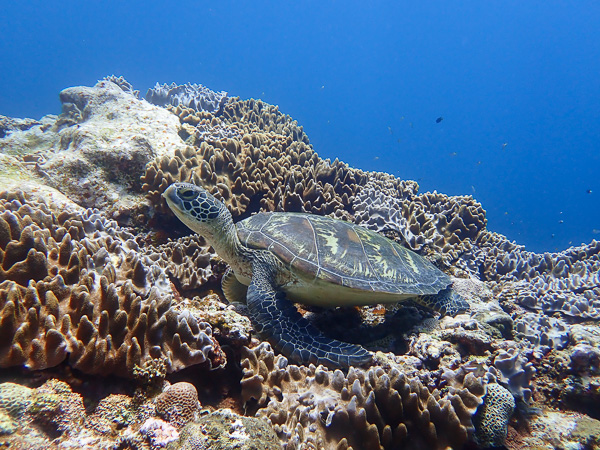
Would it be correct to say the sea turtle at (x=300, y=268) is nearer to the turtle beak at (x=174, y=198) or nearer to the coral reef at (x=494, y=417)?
the turtle beak at (x=174, y=198)

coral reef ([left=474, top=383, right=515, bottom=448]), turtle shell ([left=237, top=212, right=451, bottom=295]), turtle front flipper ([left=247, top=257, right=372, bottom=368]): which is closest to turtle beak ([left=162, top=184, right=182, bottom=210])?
turtle shell ([left=237, top=212, right=451, bottom=295])

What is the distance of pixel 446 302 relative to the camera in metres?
3.84

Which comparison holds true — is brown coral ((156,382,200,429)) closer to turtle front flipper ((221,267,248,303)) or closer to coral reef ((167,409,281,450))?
coral reef ((167,409,281,450))

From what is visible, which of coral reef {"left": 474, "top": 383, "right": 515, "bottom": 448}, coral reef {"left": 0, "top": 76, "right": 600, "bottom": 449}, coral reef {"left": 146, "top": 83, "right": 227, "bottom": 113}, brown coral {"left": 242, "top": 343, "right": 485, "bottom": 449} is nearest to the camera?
coral reef {"left": 0, "top": 76, "right": 600, "bottom": 449}

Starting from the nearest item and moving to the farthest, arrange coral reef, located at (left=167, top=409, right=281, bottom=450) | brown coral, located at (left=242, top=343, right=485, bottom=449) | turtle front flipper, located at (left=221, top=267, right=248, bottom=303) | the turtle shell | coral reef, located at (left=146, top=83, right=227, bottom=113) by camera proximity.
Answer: coral reef, located at (left=167, top=409, right=281, bottom=450) < brown coral, located at (left=242, top=343, right=485, bottom=449) < the turtle shell < turtle front flipper, located at (left=221, top=267, right=248, bottom=303) < coral reef, located at (left=146, top=83, right=227, bottom=113)

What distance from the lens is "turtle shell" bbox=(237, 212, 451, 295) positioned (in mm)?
3477

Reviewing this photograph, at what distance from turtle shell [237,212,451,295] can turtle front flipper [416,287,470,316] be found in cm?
13

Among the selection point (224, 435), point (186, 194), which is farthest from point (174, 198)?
point (224, 435)

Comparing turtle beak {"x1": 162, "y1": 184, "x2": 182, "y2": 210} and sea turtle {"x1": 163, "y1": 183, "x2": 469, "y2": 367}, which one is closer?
sea turtle {"x1": 163, "y1": 183, "x2": 469, "y2": 367}

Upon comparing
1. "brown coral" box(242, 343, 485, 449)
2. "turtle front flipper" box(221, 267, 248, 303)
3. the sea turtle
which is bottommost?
"brown coral" box(242, 343, 485, 449)

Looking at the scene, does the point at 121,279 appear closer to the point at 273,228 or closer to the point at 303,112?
the point at 273,228

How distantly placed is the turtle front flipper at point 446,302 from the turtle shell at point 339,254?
0.44 feet

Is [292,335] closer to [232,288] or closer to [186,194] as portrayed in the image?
[232,288]

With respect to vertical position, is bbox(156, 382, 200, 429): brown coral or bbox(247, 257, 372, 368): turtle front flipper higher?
bbox(247, 257, 372, 368): turtle front flipper
